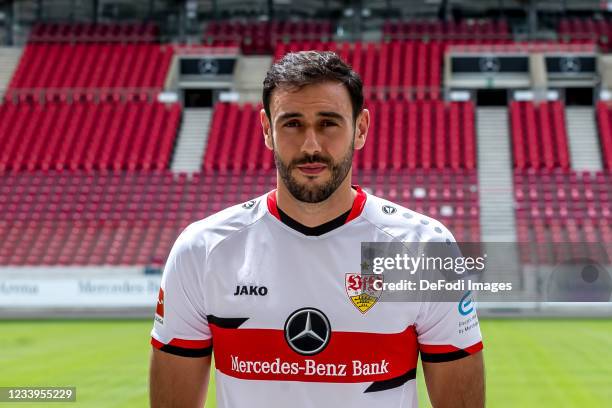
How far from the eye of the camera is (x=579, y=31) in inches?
1332

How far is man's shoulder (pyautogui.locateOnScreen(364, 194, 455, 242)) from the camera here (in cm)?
281

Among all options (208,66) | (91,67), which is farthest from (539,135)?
(91,67)

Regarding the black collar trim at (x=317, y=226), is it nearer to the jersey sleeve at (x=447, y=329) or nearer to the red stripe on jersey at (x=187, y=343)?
the jersey sleeve at (x=447, y=329)

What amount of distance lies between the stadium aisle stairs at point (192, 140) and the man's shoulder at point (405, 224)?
2441cm

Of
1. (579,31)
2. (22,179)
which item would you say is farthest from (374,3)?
(22,179)

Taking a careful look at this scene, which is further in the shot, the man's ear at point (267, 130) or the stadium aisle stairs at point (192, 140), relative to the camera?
the stadium aisle stairs at point (192, 140)

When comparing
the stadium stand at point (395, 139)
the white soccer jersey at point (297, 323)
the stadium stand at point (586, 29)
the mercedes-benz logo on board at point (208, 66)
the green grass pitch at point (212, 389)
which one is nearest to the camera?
the white soccer jersey at point (297, 323)

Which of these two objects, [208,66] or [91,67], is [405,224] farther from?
[91,67]

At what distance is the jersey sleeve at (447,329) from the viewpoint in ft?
8.92

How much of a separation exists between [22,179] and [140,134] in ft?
13.7

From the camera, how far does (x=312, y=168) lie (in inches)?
104

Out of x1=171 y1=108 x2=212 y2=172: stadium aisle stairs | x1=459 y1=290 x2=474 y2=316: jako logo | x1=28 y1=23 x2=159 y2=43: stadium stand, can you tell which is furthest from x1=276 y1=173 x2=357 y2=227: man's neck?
x1=28 y1=23 x2=159 y2=43: stadium stand

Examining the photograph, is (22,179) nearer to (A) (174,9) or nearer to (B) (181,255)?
(A) (174,9)

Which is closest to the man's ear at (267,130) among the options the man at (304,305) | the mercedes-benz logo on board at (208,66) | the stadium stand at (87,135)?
the man at (304,305)
